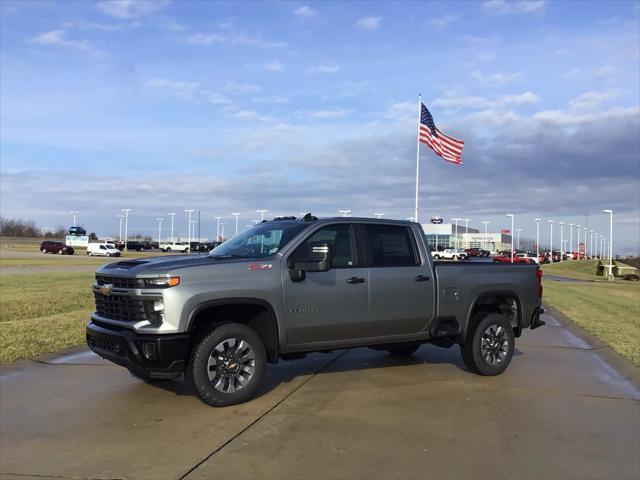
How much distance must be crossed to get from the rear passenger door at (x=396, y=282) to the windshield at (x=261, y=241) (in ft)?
3.13

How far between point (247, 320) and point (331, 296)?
37.7 inches

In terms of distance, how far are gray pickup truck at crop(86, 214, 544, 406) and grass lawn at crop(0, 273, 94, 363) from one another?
2.92 metres

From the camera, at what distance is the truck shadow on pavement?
6.96 metres

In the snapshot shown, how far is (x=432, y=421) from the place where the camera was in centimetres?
566

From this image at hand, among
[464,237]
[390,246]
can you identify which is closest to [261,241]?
[390,246]

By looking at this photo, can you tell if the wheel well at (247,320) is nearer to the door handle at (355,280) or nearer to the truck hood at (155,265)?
the truck hood at (155,265)

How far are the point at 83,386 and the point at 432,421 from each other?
3930 mm

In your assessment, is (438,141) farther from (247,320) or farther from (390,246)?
(247,320)

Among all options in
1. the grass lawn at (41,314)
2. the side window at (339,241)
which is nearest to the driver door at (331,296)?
the side window at (339,241)

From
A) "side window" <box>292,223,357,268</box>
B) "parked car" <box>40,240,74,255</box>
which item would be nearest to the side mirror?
"side window" <box>292,223,357,268</box>

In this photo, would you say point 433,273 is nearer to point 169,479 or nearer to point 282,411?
point 282,411

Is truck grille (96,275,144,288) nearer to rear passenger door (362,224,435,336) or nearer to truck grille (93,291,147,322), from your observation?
truck grille (93,291,147,322)

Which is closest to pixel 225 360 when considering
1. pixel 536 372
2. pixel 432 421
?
pixel 432 421

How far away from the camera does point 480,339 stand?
7695 mm
